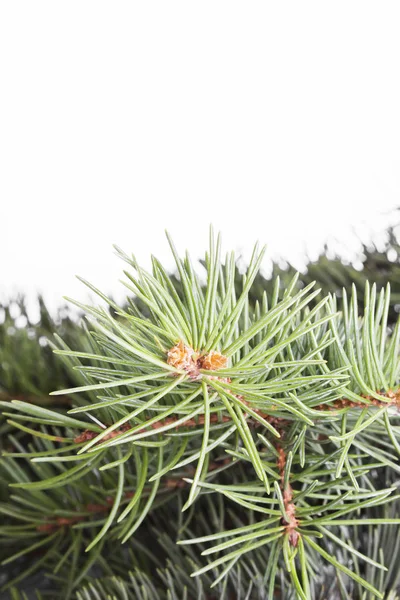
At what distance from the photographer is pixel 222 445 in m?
0.15

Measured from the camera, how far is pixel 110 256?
495 millimetres

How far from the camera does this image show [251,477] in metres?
0.16

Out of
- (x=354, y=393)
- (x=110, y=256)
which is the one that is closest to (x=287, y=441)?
(x=354, y=393)

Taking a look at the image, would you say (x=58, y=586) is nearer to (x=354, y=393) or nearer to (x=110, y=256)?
(x=354, y=393)

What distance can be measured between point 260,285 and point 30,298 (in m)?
0.10

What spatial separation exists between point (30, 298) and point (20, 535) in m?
0.12

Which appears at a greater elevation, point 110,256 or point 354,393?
point 110,256

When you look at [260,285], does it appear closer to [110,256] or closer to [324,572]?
[324,572]

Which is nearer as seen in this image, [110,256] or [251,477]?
[251,477]

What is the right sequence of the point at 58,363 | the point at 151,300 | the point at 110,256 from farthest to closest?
the point at 110,256 < the point at 58,363 < the point at 151,300

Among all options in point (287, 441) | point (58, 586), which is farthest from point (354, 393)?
point (58, 586)

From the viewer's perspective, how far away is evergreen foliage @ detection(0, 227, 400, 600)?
10 cm

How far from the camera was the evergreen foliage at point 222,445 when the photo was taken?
0.34 ft

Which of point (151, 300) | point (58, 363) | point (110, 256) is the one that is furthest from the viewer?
point (110, 256)
